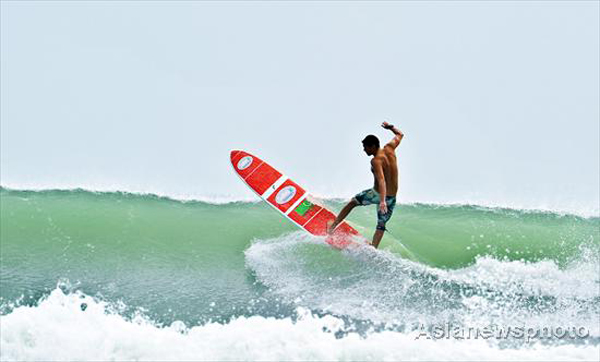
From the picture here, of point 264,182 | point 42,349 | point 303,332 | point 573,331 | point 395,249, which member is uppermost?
point 264,182

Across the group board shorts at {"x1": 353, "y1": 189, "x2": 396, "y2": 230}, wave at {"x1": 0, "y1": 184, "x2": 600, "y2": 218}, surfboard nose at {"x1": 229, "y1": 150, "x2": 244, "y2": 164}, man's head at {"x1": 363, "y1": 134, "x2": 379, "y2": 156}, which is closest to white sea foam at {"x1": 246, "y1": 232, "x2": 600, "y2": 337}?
board shorts at {"x1": 353, "y1": 189, "x2": 396, "y2": 230}

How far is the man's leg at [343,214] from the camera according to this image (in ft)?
22.2

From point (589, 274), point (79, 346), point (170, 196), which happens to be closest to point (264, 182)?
point (170, 196)

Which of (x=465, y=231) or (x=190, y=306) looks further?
(x=465, y=231)

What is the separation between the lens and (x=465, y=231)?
315 inches

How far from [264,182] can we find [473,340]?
332 centimetres

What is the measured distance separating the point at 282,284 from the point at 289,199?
1.36 m

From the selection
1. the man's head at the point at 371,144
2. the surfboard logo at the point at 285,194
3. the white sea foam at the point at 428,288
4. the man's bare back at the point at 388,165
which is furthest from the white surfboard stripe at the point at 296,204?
the man's head at the point at 371,144

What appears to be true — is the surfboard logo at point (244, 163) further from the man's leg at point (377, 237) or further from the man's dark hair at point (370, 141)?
the man's dark hair at point (370, 141)

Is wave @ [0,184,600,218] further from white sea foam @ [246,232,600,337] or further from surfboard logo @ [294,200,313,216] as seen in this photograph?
white sea foam @ [246,232,600,337]

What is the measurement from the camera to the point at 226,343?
545 centimetres

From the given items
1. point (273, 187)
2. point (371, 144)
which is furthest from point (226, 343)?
point (273, 187)

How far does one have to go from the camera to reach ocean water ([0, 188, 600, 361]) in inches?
214

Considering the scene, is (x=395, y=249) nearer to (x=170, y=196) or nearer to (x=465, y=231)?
(x=465, y=231)
